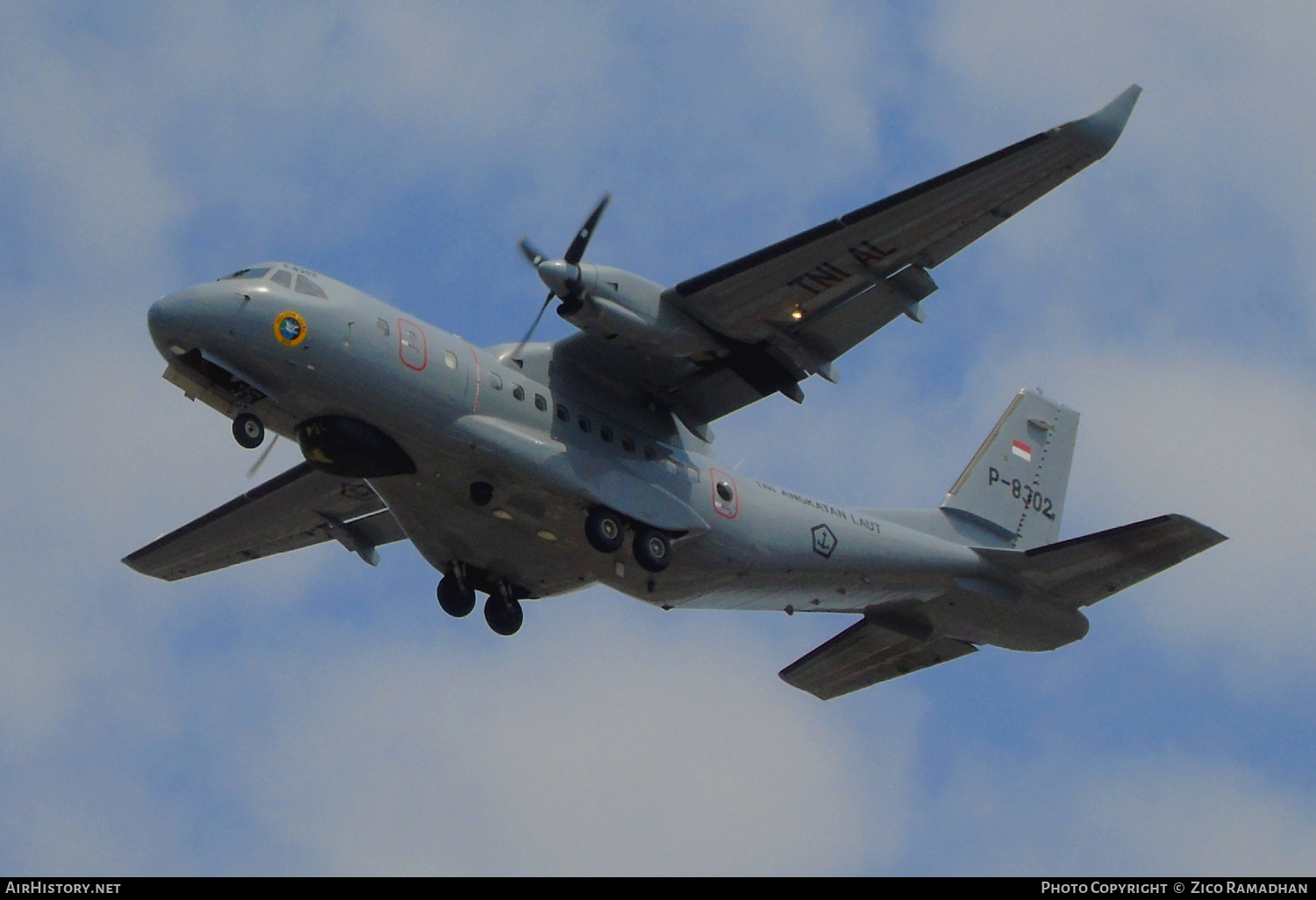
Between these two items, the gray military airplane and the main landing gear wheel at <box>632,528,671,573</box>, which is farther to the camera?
the main landing gear wheel at <box>632,528,671,573</box>

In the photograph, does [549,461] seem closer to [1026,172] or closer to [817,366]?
[817,366]

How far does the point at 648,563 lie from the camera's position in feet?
58.4

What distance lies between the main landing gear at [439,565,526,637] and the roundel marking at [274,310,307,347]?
3761mm

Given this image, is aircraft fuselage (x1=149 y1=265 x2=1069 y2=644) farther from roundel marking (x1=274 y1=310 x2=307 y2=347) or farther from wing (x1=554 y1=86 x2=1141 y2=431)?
wing (x1=554 y1=86 x2=1141 y2=431)

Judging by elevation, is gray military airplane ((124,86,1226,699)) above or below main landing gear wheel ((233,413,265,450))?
above

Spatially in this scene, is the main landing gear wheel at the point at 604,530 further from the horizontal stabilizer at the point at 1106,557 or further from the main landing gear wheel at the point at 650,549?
the horizontal stabilizer at the point at 1106,557

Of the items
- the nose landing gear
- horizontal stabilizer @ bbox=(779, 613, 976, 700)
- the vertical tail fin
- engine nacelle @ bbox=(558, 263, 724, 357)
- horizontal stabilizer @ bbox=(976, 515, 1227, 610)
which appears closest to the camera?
engine nacelle @ bbox=(558, 263, 724, 357)

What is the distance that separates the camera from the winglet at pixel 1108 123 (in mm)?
15953

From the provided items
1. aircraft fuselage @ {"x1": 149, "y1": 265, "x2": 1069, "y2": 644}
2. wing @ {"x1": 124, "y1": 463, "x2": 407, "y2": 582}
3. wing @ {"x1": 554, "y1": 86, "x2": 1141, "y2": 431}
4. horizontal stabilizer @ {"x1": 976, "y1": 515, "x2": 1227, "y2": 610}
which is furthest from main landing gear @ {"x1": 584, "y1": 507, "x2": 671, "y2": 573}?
horizontal stabilizer @ {"x1": 976, "y1": 515, "x2": 1227, "y2": 610}

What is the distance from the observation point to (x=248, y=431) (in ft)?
54.0

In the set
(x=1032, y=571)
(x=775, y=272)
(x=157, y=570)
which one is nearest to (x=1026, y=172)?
(x=775, y=272)

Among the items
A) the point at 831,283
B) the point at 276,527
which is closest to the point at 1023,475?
the point at 831,283

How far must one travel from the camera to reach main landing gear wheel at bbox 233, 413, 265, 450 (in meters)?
16.4

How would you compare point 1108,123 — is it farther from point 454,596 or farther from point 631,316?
point 454,596
